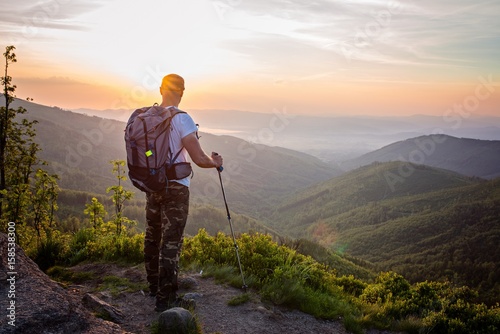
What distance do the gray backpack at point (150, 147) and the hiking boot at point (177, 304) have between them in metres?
2.15

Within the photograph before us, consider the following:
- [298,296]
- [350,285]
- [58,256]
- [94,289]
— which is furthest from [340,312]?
[58,256]

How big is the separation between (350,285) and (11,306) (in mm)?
9420

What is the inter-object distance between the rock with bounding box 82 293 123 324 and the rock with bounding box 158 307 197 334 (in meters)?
0.94

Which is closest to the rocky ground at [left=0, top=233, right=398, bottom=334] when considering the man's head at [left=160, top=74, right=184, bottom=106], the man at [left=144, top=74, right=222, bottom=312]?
the man at [left=144, top=74, right=222, bottom=312]

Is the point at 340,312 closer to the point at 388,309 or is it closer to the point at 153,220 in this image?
the point at 388,309

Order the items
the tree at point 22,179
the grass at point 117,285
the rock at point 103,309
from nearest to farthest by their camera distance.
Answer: the rock at point 103,309 → the grass at point 117,285 → the tree at point 22,179

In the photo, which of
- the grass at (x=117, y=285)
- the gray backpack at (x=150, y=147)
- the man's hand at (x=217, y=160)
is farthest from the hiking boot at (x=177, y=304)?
the man's hand at (x=217, y=160)

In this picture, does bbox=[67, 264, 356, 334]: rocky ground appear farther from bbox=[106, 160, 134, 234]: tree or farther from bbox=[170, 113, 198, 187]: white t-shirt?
bbox=[106, 160, 134, 234]: tree

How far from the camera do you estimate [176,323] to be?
17.6ft

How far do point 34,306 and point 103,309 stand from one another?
5.66 ft

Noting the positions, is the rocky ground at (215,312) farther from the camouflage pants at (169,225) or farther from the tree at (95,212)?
the tree at (95,212)

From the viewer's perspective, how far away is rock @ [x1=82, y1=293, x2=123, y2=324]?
5.79 metres

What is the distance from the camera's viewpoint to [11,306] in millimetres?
4133

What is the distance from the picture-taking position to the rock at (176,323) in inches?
209
